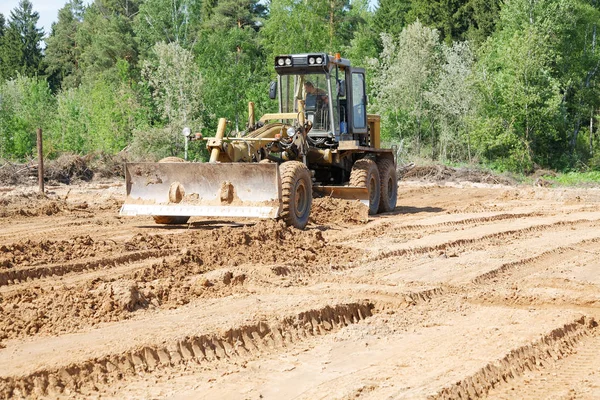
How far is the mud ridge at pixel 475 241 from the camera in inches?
400

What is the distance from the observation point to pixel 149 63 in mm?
37219

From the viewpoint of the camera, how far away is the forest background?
34.2 m

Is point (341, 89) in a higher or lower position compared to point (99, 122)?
lower

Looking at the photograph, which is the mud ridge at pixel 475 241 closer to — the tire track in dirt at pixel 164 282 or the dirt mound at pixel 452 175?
the tire track in dirt at pixel 164 282

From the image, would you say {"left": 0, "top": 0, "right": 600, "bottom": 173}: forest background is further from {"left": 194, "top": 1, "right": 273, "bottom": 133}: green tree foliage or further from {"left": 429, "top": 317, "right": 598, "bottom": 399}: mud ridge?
{"left": 429, "top": 317, "right": 598, "bottom": 399}: mud ridge

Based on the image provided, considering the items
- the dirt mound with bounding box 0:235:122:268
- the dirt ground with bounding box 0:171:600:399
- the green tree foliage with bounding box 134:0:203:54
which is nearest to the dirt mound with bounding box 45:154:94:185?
the dirt ground with bounding box 0:171:600:399

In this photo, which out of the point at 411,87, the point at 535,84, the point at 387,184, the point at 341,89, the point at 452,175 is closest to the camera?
the point at 341,89

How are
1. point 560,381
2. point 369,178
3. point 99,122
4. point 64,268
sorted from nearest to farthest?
point 560,381 < point 64,268 < point 369,178 < point 99,122

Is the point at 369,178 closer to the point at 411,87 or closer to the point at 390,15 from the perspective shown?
the point at 411,87

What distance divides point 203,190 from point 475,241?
4.09m

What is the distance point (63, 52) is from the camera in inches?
2712

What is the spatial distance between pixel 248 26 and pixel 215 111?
13057mm

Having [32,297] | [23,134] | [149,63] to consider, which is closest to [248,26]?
[149,63]

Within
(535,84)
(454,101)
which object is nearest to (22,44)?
(454,101)
